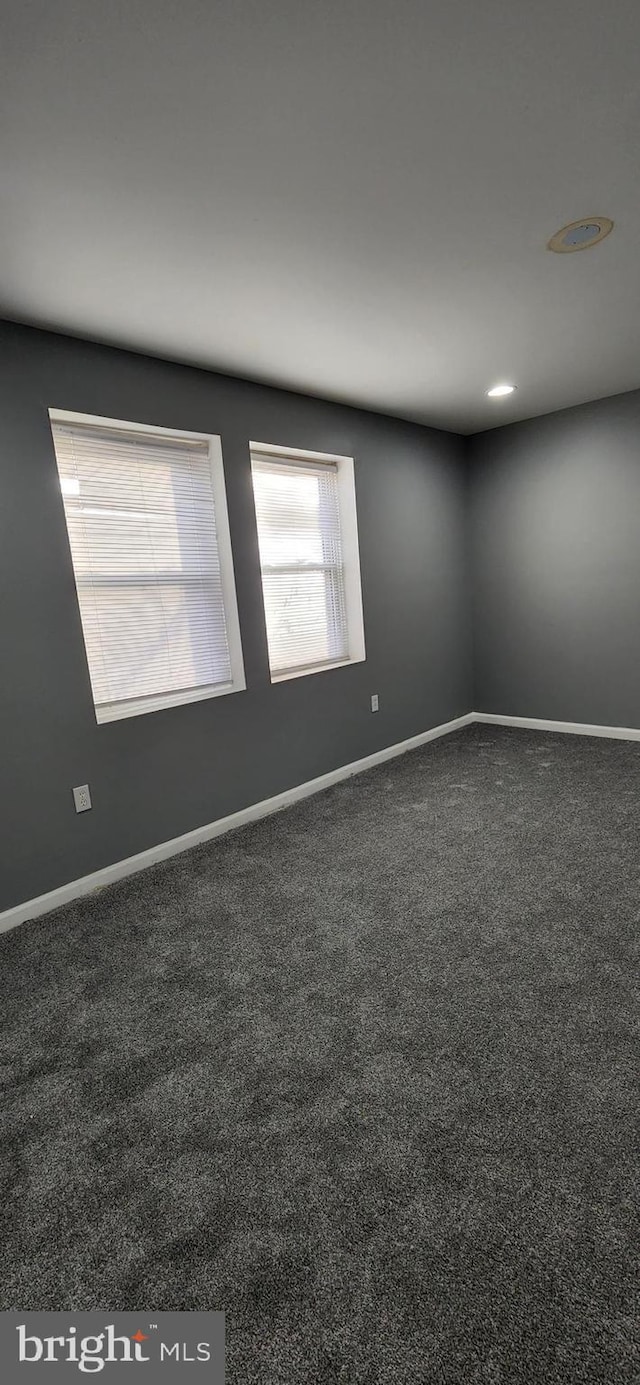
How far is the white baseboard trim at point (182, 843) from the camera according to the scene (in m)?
2.49

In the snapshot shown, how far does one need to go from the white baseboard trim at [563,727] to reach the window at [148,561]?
2.74 metres

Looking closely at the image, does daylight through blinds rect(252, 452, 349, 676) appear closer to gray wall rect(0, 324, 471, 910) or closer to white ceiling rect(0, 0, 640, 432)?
gray wall rect(0, 324, 471, 910)

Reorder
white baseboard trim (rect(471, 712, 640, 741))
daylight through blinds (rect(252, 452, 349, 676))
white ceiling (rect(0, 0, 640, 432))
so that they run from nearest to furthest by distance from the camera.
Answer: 1. white ceiling (rect(0, 0, 640, 432))
2. daylight through blinds (rect(252, 452, 349, 676))
3. white baseboard trim (rect(471, 712, 640, 741))

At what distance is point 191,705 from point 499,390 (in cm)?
272

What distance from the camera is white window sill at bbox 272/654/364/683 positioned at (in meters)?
3.52

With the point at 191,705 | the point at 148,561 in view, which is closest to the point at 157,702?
the point at 191,705

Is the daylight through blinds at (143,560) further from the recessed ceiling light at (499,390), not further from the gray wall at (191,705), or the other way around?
the recessed ceiling light at (499,390)

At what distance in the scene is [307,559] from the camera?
3.71m

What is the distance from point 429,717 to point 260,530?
215 cm

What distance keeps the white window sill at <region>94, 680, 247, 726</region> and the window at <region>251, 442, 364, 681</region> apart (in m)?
0.42

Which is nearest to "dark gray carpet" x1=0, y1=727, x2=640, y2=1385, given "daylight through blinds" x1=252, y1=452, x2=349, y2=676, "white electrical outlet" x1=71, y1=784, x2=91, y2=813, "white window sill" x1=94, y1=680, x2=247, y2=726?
"white electrical outlet" x1=71, y1=784, x2=91, y2=813

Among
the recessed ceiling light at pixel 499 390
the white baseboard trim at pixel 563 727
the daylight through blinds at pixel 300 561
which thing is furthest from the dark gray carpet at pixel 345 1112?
the recessed ceiling light at pixel 499 390

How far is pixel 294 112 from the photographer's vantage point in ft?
4.57

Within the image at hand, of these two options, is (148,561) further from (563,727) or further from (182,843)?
(563,727)
